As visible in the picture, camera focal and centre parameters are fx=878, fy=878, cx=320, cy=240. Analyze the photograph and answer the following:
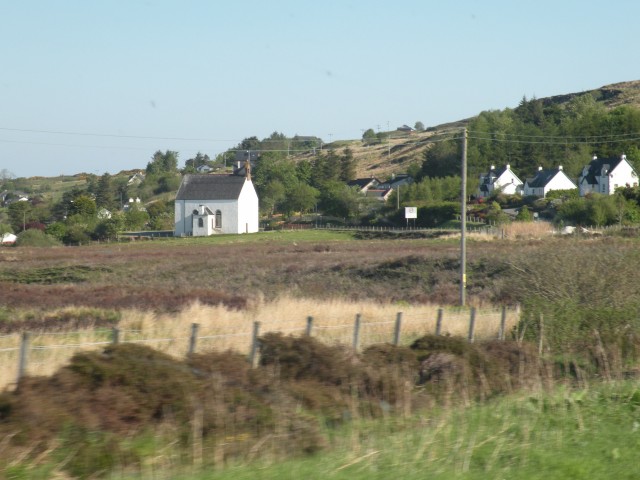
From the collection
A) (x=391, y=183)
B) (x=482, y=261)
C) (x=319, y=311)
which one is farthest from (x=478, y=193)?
(x=319, y=311)

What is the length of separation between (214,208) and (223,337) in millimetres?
89780

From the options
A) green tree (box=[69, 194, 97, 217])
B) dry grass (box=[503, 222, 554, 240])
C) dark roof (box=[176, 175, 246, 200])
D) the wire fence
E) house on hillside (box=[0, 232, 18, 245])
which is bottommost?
house on hillside (box=[0, 232, 18, 245])

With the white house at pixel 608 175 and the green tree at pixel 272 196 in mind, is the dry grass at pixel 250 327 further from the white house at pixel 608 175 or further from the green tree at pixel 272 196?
the green tree at pixel 272 196

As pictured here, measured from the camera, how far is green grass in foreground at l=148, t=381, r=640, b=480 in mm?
7500

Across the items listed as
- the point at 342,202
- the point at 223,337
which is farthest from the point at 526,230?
the point at 223,337

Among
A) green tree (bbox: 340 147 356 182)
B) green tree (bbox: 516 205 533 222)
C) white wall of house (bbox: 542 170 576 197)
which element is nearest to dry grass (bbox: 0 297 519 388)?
green tree (bbox: 516 205 533 222)

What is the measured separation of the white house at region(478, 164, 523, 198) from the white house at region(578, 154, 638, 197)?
920cm

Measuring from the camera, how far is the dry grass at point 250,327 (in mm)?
15703

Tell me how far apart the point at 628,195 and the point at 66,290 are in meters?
61.8

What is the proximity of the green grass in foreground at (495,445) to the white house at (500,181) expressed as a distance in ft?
347

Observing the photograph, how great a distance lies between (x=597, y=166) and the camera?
358ft

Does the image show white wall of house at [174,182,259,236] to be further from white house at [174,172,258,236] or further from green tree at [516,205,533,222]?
green tree at [516,205,533,222]

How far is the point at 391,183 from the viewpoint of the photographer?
15000 centimetres

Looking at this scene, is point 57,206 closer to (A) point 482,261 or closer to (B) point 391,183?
(B) point 391,183
